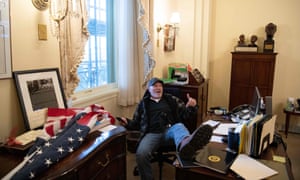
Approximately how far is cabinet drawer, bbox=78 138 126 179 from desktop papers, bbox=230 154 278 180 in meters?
0.81

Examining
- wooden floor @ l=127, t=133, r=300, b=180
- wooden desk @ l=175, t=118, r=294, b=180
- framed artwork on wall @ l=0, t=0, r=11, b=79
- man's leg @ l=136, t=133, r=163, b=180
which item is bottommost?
wooden floor @ l=127, t=133, r=300, b=180

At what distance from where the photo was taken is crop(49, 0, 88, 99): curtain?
6.66ft

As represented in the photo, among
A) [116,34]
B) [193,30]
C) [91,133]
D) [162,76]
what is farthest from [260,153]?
[193,30]

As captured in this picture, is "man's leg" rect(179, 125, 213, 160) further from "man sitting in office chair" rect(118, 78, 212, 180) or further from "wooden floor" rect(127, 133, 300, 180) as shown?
"wooden floor" rect(127, 133, 300, 180)

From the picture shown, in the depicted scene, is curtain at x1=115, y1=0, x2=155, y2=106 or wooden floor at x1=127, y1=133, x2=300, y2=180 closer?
wooden floor at x1=127, y1=133, x2=300, y2=180

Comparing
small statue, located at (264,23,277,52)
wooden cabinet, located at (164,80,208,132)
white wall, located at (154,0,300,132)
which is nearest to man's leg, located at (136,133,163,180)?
wooden cabinet, located at (164,80,208,132)

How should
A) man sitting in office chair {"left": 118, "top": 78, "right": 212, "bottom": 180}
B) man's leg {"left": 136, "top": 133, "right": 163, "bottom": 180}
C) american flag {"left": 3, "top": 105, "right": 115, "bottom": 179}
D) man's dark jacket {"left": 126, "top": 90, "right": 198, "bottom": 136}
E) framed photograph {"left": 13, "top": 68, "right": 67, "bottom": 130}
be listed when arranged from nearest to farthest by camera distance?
american flag {"left": 3, "top": 105, "right": 115, "bottom": 179} → framed photograph {"left": 13, "top": 68, "right": 67, "bottom": 130} → man's leg {"left": 136, "top": 133, "right": 163, "bottom": 180} → man sitting in office chair {"left": 118, "top": 78, "right": 212, "bottom": 180} → man's dark jacket {"left": 126, "top": 90, "right": 198, "bottom": 136}

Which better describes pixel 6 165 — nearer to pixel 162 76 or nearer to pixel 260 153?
pixel 260 153

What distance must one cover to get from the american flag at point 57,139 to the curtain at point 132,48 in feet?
4.29

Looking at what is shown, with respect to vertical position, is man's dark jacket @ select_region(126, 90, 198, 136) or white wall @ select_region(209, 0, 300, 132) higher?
white wall @ select_region(209, 0, 300, 132)

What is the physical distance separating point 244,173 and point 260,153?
0.34 m

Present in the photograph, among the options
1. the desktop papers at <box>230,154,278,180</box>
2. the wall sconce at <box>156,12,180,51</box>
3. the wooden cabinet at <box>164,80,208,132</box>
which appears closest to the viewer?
the desktop papers at <box>230,154,278,180</box>

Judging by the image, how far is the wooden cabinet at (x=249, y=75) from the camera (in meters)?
4.06

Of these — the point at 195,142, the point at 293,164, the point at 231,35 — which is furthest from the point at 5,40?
the point at 231,35
